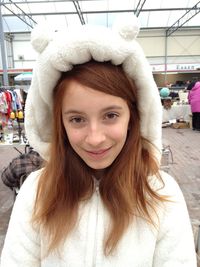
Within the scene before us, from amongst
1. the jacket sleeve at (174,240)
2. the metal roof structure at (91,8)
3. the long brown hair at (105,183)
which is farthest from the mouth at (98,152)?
the metal roof structure at (91,8)

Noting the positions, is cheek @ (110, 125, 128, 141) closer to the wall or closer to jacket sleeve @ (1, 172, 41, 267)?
jacket sleeve @ (1, 172, 41, 267)

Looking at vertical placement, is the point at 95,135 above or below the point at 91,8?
below

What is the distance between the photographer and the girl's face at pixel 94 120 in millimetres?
772

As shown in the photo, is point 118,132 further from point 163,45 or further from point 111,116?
point 163,45

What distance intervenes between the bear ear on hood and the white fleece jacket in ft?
1.66

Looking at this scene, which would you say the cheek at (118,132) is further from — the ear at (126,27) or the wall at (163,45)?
the wall at (163,45)

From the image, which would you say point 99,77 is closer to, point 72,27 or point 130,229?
point 72,27

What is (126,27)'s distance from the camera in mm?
748

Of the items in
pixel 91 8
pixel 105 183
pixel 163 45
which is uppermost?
pixel 91 8

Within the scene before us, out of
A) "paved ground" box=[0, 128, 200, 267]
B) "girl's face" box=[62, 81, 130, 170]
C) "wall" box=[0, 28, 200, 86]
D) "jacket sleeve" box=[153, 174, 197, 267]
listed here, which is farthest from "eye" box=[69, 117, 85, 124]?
"wall" box=[0, 28, 200, 86]

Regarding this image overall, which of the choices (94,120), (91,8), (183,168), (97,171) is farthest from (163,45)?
(94,120)

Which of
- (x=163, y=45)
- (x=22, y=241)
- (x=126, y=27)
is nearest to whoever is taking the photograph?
(x=126, y=27)

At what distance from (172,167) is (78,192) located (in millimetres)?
3926

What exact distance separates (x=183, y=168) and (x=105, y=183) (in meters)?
3.92
